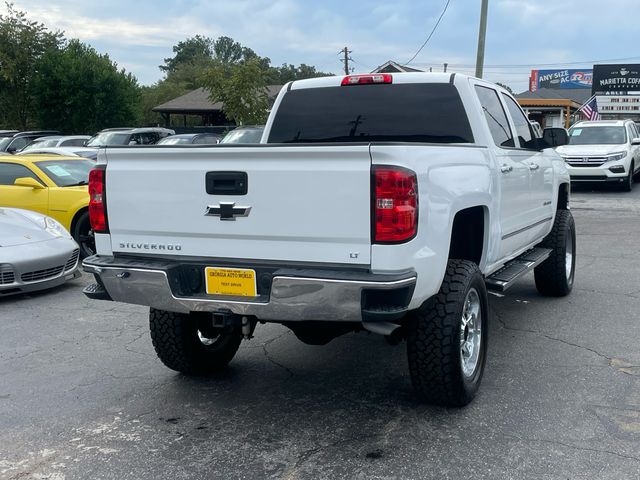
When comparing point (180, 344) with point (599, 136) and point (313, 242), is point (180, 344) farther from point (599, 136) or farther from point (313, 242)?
point (599, 136)

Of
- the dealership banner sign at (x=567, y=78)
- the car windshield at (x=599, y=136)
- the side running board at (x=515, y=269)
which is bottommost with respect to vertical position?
the side running board at (x=515, y=269)

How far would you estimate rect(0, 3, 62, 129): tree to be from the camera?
38344 mm

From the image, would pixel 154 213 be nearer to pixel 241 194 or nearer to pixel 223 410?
pixel 241 194

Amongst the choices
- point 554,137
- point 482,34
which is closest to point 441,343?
point 554,137

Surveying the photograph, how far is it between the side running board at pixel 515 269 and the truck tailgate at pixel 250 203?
1.70 metres

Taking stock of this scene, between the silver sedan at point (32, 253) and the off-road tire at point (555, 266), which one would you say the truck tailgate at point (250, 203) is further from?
the off-road tire at point (555, 266)

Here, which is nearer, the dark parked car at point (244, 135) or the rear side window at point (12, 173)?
the rear side window at point (12, 173)

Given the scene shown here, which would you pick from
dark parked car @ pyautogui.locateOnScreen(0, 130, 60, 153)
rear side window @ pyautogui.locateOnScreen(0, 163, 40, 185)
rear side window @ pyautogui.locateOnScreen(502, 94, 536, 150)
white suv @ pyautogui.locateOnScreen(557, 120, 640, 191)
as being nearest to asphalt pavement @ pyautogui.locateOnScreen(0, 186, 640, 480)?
rear side window @ pyautogui.locateOnScreen(502, 94, 536, 150)

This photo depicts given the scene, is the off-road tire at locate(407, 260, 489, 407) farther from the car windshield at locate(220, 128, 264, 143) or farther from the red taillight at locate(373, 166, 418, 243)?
the car windshield at locate(220, 128, 264, 143)

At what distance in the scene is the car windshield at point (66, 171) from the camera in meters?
9.62

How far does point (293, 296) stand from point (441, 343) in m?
0.92

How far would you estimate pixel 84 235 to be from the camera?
9.18m

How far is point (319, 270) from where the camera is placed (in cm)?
357

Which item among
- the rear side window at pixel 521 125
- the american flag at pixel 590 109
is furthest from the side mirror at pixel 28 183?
the american flag at pixel 590 109
